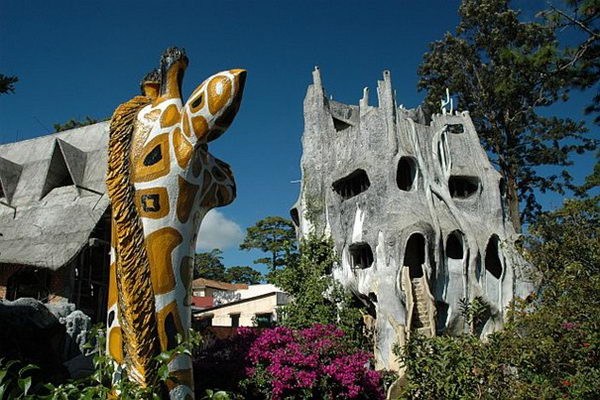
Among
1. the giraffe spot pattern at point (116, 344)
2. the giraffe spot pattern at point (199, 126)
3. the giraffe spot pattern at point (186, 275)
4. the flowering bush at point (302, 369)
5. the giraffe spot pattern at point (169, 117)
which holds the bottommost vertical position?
the flowering bush at point (302, 369)

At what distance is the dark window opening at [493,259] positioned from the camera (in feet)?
53.0

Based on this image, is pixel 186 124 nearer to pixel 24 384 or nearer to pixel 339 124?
pixel 24 384

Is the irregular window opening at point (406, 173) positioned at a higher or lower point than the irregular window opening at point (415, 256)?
higher

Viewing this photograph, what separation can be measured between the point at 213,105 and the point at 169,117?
370mm

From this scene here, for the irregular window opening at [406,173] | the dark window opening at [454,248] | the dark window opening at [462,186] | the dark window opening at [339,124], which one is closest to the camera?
the dark window opening at [454,248]

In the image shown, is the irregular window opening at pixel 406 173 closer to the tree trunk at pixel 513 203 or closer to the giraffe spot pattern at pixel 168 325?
the tree trunk at pixel 513 203

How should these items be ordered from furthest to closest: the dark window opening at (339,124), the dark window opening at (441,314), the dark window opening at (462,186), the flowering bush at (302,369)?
the dark window opening at (339,124)
the dark window opening at (462,186)
the dark window opening at (441,314)
the flowering bush at (302,369)

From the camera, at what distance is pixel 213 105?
4141 millimetres

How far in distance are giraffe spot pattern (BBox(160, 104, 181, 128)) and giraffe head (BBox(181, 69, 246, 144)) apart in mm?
58

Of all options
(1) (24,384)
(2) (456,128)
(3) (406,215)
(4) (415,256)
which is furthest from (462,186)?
(1) (24,384)

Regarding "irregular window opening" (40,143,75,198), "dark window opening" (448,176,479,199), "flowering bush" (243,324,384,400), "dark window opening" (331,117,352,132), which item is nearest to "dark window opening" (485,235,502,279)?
"dark window opening" (448,176,479,199)

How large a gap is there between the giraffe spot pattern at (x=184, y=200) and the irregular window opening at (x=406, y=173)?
12290mm

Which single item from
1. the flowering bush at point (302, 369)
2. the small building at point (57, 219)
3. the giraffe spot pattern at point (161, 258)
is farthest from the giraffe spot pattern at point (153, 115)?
the small building at point (57, 219)

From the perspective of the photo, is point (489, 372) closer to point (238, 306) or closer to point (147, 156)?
point (147, 156)
